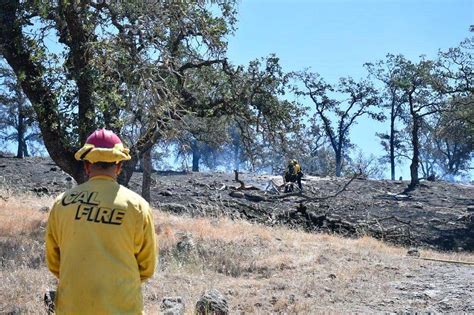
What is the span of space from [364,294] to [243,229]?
5.75 m

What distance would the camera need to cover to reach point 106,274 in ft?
11.7

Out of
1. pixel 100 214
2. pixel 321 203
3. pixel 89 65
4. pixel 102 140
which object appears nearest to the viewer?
pixel 100 214

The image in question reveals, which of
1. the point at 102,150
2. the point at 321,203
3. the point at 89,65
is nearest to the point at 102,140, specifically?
the point at 102,150

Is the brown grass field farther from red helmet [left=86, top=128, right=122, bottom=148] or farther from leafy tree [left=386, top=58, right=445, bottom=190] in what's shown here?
leafy tree [left=386, top=58, right=445, bottom=190]

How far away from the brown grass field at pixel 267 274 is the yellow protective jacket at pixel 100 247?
3.07 meters

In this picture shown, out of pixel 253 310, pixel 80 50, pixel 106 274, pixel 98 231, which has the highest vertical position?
pixel 80 50

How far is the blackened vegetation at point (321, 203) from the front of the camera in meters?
17.9

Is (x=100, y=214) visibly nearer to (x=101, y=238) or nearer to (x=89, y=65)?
(x=101, y=238)

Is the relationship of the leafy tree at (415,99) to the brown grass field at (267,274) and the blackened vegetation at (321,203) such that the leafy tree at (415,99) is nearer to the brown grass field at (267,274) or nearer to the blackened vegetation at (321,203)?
the blackened vegetation at (321,203)

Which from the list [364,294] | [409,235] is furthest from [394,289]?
[409,235]

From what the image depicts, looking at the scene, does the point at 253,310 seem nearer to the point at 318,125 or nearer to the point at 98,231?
the point at 98,231

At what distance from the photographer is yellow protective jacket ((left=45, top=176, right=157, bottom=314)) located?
3578 millimetres

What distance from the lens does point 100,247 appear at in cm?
359

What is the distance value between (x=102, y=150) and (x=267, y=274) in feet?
20.7
